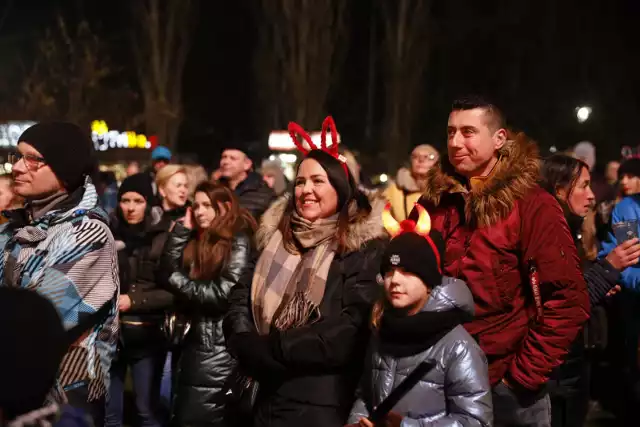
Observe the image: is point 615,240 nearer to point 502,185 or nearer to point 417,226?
point 502,185

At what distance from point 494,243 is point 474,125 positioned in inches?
21.0

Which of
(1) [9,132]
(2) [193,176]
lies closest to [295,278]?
(2) [193,176]

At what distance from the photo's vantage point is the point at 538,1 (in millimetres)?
29109

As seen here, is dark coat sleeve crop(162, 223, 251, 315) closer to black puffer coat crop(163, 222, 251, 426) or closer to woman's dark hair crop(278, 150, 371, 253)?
black puffer coat crop(163, 222, 251, 426)

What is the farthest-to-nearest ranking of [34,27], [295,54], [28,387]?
[34,27] → [295,54] → [28,387]

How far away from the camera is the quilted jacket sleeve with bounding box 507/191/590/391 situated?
11.0 ft

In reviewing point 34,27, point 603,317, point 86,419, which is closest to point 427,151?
point 603,317

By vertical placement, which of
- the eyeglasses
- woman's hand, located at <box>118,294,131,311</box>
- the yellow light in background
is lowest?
the yellow light in background

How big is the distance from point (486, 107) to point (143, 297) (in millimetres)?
3194

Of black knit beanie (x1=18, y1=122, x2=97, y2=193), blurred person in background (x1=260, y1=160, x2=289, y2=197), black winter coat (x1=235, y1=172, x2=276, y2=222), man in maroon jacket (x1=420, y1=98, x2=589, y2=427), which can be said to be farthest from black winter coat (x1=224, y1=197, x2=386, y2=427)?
blurred person in background (x1=260, y1=160, x2=289, y2=197)

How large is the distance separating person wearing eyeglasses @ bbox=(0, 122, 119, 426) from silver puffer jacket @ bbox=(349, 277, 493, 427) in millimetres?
1128

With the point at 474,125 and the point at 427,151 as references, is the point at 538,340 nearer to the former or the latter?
the point at 474,125

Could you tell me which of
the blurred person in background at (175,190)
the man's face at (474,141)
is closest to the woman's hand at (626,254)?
the man's face at (474,141)

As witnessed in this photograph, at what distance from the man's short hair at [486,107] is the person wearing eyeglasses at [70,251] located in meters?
1.64
